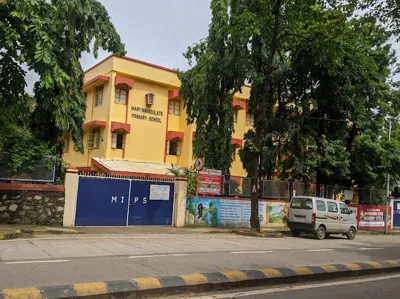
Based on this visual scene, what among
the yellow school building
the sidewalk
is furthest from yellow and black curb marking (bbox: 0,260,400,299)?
the yellow school building

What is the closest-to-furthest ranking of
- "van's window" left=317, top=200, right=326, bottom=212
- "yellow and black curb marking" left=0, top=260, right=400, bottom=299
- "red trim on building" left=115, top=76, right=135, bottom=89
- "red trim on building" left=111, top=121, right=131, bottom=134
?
"yellow and black curb marking" left=0, top=260, right=400, bottom=299
"van's window" left=317, top=200, right=326, bottom=212
"red trim on building" left=115, top=76, right=135, bottom=89
"red trim on building" left=111, top=121, right=131, bottom=134

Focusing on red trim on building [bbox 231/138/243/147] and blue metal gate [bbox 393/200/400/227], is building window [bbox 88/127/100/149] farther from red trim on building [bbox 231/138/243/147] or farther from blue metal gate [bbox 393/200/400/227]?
blue metal gate [bbox 393/200/400/227]

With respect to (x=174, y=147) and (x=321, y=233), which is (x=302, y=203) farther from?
(x=174, y=147)

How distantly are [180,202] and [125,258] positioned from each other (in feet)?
29.7

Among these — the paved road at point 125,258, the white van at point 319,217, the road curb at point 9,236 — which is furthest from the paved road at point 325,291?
the white van at point 319,217

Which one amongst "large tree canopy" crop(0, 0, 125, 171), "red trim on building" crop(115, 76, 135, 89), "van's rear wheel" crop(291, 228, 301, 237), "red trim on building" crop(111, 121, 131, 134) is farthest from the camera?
"red trim on building" crop(111, 121, 131, 134)

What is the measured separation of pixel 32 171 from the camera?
1477cm

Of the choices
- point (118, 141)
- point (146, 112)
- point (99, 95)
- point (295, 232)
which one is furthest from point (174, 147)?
point (295, 232)

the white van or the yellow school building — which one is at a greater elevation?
the yellow school building

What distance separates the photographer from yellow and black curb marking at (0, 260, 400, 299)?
586 centimetres

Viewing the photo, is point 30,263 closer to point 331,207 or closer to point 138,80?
point 331,207

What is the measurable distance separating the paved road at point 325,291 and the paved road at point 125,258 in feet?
4.08

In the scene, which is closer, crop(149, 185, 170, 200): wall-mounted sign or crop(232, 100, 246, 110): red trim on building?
crop(149, 185, 170, 200): wall-mounted sign

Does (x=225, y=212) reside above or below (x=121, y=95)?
below
